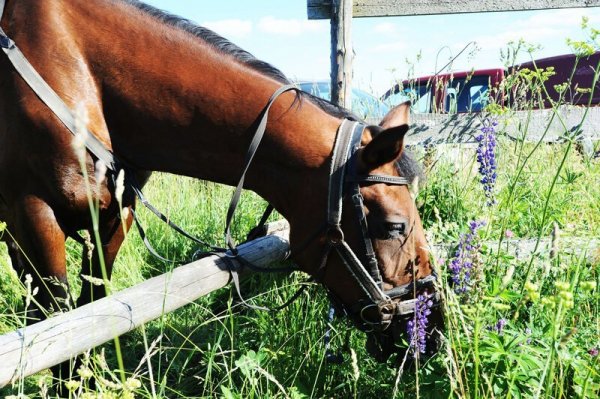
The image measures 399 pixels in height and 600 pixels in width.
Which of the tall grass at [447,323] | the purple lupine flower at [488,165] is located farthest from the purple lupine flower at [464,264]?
the purple lupine flower at [488,165]

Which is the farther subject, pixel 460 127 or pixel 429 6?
pixel 460 127

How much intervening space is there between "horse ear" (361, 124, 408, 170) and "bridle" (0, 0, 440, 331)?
59 millimetres

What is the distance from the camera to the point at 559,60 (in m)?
14.3

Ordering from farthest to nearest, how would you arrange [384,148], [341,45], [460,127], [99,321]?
1. [460,127]
2. [341,45]
3. [384,148]
4. [99,321]

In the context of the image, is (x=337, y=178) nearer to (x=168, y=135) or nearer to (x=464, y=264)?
(x=464, y=264)

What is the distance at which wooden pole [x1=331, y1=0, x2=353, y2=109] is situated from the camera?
4332 millimetres

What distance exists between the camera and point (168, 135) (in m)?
2.69

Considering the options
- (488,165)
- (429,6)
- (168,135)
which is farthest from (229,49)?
(429,6)

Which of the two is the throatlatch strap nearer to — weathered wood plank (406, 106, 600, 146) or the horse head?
the horse head

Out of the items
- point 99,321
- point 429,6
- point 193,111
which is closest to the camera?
point 99,321

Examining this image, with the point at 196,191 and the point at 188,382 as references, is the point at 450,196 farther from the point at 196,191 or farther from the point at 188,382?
the point at 196,191

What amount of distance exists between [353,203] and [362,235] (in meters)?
0.14

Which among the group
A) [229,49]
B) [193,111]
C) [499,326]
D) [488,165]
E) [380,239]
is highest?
[229,49]

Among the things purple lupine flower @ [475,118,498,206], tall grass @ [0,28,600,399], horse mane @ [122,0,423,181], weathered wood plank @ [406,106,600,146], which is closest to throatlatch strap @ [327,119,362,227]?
horse mane @ [122,0,423,181]
